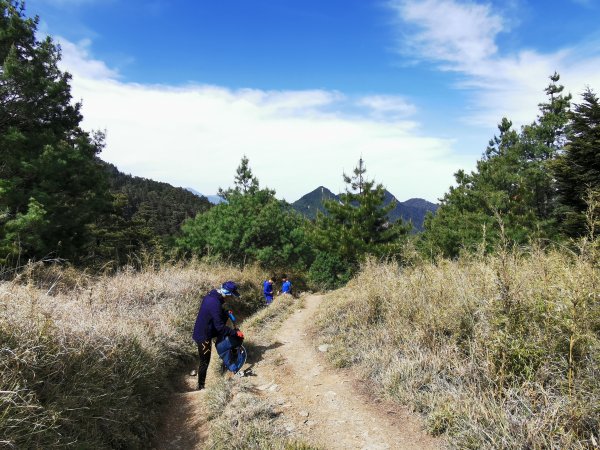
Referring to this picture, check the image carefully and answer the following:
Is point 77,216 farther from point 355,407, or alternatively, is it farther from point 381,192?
point 381,192

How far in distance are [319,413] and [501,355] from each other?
248 centimetres

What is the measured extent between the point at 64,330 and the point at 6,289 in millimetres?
1106

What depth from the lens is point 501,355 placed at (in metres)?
4.18

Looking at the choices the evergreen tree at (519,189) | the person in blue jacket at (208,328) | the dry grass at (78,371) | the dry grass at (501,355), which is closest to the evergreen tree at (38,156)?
the dry grass at (78,371)

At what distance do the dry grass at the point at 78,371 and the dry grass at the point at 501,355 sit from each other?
10.7ft

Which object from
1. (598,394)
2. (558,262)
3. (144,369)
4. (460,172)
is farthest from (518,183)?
(144,369)

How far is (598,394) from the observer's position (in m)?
3.35

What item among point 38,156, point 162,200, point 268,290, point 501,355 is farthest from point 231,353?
point 162,200

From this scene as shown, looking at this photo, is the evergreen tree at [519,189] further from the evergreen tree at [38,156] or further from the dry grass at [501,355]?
the evergreen tree at [38,156]

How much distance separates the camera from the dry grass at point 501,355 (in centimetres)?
337

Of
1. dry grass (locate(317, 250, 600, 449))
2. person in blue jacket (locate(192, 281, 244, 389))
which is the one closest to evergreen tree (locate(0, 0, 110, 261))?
person in blue jacket (locate(192, 281, 244, 389))

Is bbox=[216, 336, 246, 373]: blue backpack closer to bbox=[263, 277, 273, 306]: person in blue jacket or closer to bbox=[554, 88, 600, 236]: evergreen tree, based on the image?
bbox=[263, 277, 273, 306]: person in blue jacket

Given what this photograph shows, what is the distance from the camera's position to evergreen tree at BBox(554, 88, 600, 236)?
14844 millimetres

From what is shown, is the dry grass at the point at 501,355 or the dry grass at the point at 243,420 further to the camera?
the dry grass at the point at 243,420
